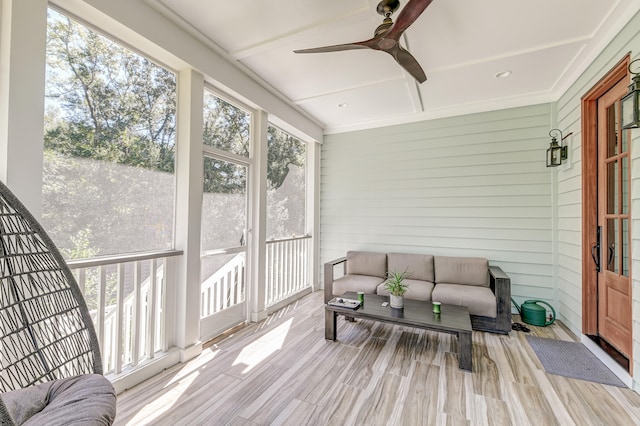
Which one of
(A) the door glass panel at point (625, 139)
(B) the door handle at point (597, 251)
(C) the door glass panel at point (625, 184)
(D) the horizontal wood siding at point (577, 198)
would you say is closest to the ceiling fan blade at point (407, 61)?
(D) the horizontal wood siding at point (577, 198)

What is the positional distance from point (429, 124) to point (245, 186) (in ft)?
9.71

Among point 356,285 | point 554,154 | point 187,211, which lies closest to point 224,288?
point 187,211

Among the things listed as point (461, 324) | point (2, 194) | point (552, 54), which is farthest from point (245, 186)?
point (552, 54)

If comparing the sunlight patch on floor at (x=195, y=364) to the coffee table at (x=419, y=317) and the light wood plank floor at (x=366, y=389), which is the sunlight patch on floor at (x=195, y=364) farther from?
the coffee table at (x=419, y=317)

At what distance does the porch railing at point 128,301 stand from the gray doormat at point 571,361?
3.41 metres

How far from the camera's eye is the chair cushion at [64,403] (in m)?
0.93

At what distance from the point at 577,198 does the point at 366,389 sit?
3.03 metres

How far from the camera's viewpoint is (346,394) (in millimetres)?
2014

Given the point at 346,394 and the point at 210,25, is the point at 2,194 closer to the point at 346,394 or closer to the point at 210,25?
the point at 210,25

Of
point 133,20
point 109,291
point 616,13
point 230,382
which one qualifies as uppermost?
point 616,13

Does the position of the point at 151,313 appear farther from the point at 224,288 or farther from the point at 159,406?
the point at 224,288

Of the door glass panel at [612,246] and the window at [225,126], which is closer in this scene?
the door glass panel at [612,246]

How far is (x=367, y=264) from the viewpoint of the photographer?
13.8 ft

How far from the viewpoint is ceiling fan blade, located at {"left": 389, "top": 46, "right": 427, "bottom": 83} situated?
205cm
